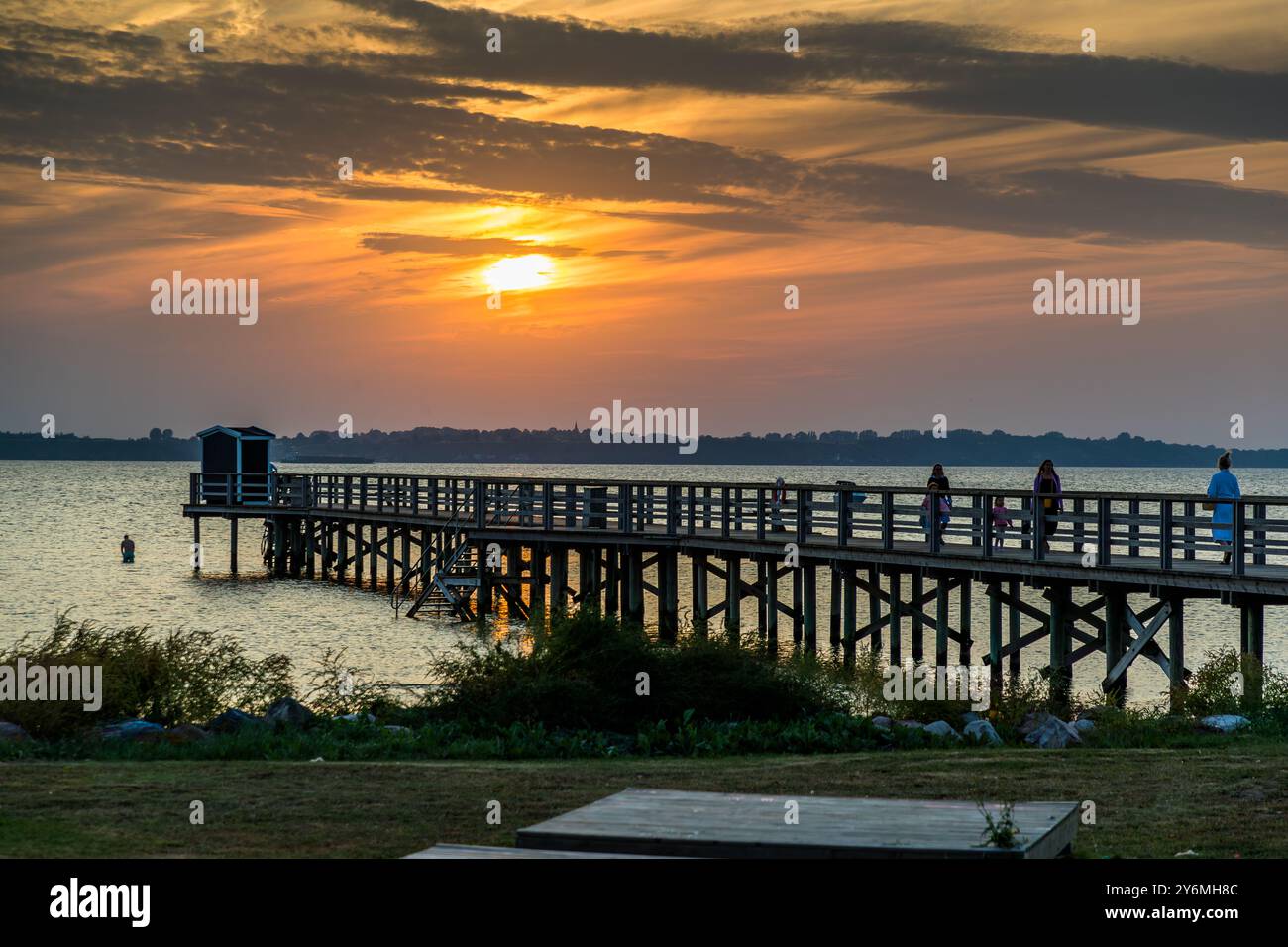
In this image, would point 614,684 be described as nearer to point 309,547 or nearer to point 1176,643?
point 1176,643

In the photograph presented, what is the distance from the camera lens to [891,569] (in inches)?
1102

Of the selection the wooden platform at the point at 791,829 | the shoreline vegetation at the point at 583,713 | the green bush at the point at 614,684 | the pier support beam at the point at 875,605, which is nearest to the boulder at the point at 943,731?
the shoreline vegetation at the point at 583,713

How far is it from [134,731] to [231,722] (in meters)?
0.97

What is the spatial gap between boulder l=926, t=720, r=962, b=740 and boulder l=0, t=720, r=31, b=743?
356 inches

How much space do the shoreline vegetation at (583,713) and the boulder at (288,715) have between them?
0.02m

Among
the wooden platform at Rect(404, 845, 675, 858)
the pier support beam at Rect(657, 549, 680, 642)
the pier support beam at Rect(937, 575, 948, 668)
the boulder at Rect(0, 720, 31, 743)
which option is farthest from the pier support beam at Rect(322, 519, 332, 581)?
the wooden platform at Rect(404, 845, 675, 858)

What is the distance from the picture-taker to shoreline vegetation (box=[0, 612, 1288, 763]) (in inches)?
560

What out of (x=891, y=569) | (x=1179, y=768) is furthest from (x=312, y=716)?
(x=891, y=569)

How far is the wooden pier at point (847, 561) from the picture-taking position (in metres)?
21.8

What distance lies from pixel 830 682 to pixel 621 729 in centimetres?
371

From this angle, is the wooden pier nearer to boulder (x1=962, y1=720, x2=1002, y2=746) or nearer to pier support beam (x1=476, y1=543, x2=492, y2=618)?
pier support beam (x1=476, y1=543, x2=492, y2=618)

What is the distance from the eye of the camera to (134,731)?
15.0 m

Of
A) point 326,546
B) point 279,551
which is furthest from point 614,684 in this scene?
point 279,551
